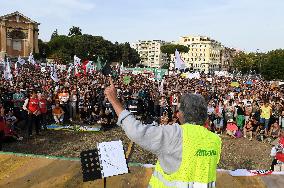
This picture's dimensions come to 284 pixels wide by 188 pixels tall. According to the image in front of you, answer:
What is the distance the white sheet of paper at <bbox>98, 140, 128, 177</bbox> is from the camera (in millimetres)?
5246

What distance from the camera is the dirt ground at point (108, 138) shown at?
1158 centimetres

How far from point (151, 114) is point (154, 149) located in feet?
56.7

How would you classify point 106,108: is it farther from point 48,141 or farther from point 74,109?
point 48,141

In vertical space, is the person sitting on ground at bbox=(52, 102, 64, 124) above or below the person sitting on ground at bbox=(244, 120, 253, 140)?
above

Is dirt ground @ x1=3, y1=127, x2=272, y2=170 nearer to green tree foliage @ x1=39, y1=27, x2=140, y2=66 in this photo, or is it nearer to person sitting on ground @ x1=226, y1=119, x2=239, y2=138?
person sitting on ground @ x1=226, y1=119, x2=239, y2=138

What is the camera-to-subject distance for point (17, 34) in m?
95.4

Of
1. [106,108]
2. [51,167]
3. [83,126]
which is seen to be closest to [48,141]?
[83,126]

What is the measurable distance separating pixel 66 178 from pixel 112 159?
2501 millimetres

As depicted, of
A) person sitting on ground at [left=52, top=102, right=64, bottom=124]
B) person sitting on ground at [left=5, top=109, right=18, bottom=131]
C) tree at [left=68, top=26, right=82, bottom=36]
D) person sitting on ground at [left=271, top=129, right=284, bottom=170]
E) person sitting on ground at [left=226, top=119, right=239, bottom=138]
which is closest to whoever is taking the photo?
person sitting on ground at [left=271, top=129, right=284, bottom=170]

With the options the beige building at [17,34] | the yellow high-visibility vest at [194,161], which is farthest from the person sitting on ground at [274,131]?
the beige building at [17,34]

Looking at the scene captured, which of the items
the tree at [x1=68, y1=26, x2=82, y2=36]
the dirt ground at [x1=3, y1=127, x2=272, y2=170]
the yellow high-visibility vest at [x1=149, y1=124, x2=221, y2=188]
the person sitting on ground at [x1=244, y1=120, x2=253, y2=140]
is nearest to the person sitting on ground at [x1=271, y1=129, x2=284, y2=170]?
the dirt ground at [x1=3, y1=127, x2=272, y2=170]

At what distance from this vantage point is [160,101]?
19438 millimetres

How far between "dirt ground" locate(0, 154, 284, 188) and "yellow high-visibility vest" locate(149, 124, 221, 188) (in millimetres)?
4521

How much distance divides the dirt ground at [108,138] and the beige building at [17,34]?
84205 millimetres
